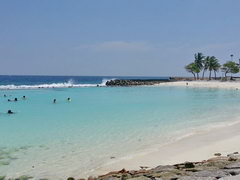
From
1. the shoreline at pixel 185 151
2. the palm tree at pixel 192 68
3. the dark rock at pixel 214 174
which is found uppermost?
the palm tree at pixel 192 68

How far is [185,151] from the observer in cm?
1184

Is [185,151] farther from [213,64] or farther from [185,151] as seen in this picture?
[213,64]

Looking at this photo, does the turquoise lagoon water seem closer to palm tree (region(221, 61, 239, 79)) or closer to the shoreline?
the shoreline

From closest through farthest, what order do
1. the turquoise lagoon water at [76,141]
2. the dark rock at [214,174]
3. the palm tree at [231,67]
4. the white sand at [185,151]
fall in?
the dark rock at [214,174], the turquoise lagoon water at [76,141], the white sand at [185,151], the palm tree at [231,67]

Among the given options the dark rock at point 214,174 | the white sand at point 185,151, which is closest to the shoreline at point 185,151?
the white sand at point 185,151

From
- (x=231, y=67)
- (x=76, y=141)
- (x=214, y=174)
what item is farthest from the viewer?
(x=231, y=67)

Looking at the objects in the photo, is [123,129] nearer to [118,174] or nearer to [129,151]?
[129,151]

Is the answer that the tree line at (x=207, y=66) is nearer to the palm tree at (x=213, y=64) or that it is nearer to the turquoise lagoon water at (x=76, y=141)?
the palm tree at (x=213, y=64)

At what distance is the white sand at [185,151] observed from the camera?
10.3 m

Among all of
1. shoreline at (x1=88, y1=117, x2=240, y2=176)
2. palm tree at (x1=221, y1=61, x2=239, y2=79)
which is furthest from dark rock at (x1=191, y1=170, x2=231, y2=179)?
palm tree at (x1=221, y1=61, x2=239, y2=79)

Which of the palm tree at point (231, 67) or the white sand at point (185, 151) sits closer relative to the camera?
the white sand at point (185, 151)

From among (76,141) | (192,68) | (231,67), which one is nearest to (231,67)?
(231,67)

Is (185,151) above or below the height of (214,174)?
below

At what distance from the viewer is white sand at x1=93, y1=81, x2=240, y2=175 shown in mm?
10320
